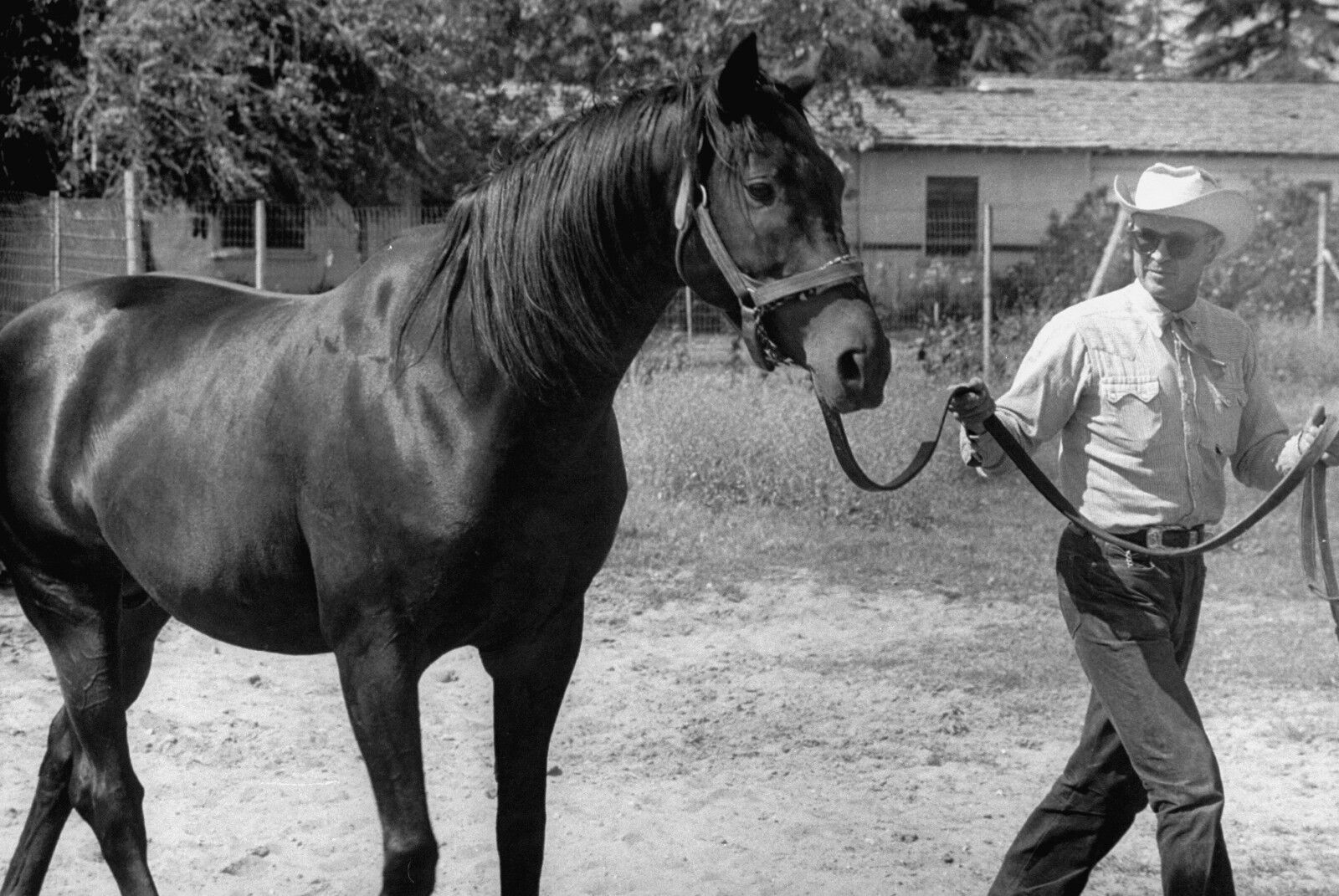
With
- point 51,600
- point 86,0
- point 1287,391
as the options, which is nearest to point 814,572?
point 51,600

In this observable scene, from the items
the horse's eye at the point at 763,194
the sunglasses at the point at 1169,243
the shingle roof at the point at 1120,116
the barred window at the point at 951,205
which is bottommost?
the sunglasses at the point at 1169,243

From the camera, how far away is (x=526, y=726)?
350 cm

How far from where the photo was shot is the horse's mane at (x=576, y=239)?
309cm

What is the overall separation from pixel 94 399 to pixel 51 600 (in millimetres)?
559

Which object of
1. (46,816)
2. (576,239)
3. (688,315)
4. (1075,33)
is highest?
(1075,33)

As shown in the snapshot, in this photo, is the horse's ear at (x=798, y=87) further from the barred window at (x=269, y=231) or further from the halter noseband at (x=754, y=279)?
the barred window at (x=269, y=231)

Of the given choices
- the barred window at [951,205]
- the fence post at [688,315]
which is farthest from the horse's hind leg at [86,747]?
the barred window at [951,205]

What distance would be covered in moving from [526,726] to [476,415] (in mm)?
759

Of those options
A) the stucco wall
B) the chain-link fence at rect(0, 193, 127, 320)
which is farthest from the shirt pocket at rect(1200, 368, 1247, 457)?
the stucco wall

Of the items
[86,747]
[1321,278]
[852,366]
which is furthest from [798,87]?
[1321,278]

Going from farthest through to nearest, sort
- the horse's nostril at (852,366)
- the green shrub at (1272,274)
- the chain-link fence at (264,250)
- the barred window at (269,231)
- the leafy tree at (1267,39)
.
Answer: the leafy tree at (1267,39)
the green shrub at (1272,274)
the barred window at (269,231)
the chain-link fence at (264,250)
the horse's nostril at (852,366)

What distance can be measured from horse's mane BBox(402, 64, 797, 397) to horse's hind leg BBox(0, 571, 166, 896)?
57.3 inches

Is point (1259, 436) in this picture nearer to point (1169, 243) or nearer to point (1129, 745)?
point (1169, 243)

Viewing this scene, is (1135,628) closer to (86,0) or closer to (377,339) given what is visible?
(377,339)
